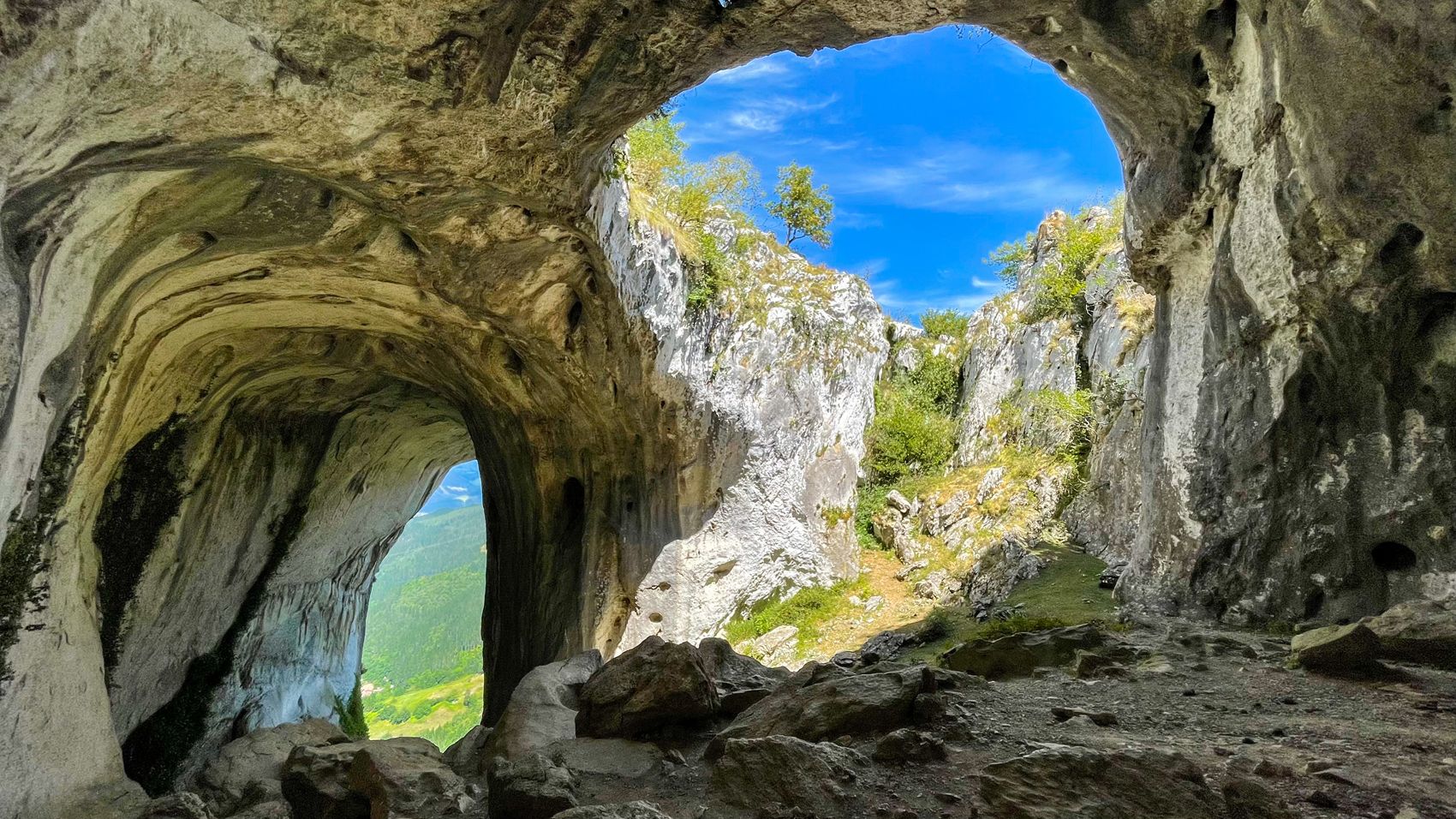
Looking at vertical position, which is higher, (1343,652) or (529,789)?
(1343,652)

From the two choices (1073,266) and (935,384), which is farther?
(935,384)

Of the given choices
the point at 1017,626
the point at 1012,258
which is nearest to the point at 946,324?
the point at 1012,258

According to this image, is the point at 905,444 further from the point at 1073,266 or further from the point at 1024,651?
the point at 1024,651

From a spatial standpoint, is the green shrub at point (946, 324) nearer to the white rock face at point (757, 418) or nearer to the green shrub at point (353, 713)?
the white rock face at point (757, 418)

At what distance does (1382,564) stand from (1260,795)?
448cm

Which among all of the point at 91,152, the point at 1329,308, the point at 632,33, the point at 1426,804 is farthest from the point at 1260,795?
the point at 91,152

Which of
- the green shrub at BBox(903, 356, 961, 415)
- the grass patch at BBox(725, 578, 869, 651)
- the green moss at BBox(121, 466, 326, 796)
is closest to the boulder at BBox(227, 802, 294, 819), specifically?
the green moss at BBox(121, 466, 326, 796)

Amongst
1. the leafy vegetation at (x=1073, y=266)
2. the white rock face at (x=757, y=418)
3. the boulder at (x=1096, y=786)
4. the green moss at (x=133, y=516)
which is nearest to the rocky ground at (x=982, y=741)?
the boulder at (x=1096, y=786)

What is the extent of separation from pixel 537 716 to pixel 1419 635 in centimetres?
584

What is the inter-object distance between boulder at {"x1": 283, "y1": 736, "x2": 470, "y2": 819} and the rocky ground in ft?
0.05

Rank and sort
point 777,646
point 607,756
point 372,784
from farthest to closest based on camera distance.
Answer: point 777,646 < point 607,756 < point 372,784

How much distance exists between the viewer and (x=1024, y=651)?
20.1 ft

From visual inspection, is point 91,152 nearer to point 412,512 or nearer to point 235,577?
point 235,577

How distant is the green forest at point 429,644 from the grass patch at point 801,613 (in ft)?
61.1
